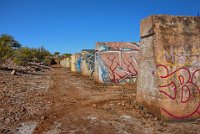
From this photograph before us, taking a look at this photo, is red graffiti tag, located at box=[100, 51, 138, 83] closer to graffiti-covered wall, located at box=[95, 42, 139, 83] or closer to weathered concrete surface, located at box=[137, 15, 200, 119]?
graffiti-covered wall, located at box=[95, 42, 139, 83]

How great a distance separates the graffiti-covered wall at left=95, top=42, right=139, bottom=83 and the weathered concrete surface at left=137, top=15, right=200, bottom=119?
747cm

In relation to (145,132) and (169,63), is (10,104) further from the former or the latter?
(169,63)

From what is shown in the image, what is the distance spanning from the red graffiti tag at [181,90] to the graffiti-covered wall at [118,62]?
776cm

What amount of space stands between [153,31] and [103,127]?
2.81 metres

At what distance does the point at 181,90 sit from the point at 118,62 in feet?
26.0

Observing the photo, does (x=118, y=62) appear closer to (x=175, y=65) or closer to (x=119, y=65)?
(x=119, y=65)

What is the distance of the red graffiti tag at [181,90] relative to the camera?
19.2 ft

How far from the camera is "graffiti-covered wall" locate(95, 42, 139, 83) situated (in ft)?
45.1

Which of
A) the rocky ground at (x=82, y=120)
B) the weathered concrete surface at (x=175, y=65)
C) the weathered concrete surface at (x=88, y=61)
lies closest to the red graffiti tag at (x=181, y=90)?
the weathered concrete surface at (x=175, y=65)

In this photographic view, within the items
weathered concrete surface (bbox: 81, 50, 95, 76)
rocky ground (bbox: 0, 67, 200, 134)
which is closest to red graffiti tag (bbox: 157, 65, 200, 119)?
rocky ground (bbox: 0, 67, 200, 134)

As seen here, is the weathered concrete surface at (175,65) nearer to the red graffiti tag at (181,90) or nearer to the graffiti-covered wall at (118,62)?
the red graffiti tag at (181,90)

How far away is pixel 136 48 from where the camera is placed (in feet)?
46.2

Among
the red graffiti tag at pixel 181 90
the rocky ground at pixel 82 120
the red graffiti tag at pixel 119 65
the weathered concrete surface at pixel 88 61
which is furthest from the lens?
the weathered concrete surface at pixel 88 61

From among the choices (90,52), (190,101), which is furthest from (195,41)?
(90,52)
